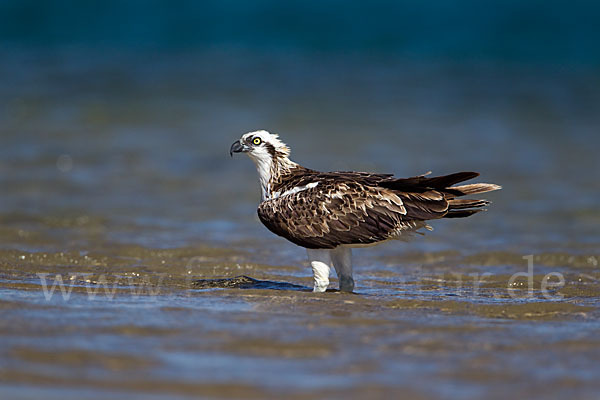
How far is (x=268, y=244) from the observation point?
11016 mm

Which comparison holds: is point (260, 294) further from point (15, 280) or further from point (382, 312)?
point (15, 280)

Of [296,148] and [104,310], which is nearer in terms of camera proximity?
[104,310]

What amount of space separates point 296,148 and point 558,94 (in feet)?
33.3

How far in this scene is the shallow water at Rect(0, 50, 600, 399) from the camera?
519 centimetres

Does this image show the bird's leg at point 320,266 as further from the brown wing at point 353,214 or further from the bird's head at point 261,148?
the bird's head at point 261,148

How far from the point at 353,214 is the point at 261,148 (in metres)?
1.26

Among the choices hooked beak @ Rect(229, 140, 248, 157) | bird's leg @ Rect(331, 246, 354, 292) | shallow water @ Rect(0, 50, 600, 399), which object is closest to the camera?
shallow water @ Rect(0, 50, 600, 399)

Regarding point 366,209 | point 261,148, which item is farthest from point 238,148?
point 366,209

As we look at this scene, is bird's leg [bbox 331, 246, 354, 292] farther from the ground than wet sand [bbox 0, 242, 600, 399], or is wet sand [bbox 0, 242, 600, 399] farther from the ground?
bird's leg [bbox 331, 246, 354, 292]

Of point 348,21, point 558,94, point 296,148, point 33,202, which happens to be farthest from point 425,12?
point 33,202

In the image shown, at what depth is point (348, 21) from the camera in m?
32.1

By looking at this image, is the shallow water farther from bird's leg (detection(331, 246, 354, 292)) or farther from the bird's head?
the bird's head

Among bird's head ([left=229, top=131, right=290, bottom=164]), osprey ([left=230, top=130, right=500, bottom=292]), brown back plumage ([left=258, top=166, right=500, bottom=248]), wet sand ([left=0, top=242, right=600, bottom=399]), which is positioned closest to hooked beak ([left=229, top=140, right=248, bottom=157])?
bird's head ([left=229, top=131, right=290, bottom=164])

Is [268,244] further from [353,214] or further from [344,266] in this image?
[353,214]
